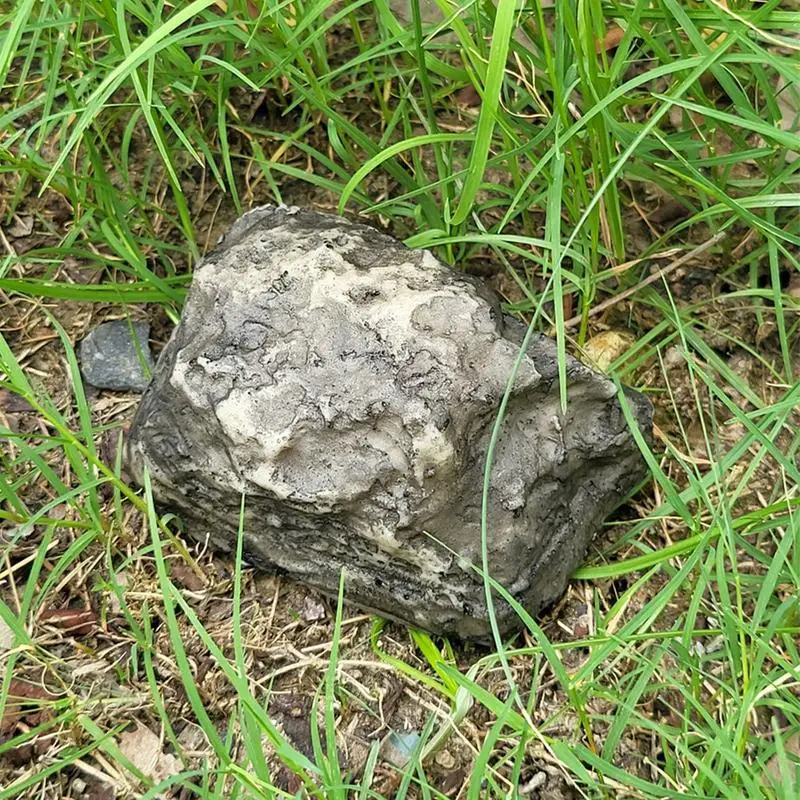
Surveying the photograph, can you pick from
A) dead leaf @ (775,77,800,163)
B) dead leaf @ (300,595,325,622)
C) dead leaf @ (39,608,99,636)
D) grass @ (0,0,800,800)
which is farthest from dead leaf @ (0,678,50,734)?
dead leaf @ (775,77,800,163)

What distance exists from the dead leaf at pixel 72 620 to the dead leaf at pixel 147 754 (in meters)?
0.21

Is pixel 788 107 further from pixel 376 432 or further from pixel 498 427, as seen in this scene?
pixel 376 432

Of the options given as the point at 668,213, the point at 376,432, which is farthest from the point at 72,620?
the point at 668,213

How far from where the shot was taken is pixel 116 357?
202 cm

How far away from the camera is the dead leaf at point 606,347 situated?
193 centimetres

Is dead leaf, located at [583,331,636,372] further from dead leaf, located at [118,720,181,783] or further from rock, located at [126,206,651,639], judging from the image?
dead leaf, located at [118,720,181,783]

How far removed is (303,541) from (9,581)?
585 millimetres

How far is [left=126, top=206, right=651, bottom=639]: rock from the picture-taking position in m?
1.56

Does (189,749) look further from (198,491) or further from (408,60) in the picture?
(408,60)

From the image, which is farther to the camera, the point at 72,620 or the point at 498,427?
the point at 72,620

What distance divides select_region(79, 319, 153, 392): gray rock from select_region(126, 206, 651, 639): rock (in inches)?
9.1

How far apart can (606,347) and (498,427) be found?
1.80ft

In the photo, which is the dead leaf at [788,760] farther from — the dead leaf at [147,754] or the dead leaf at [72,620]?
the dead leaf at [72,620]

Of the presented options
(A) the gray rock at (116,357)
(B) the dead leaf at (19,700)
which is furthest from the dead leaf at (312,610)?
(A) the gray rock at (116,357)
